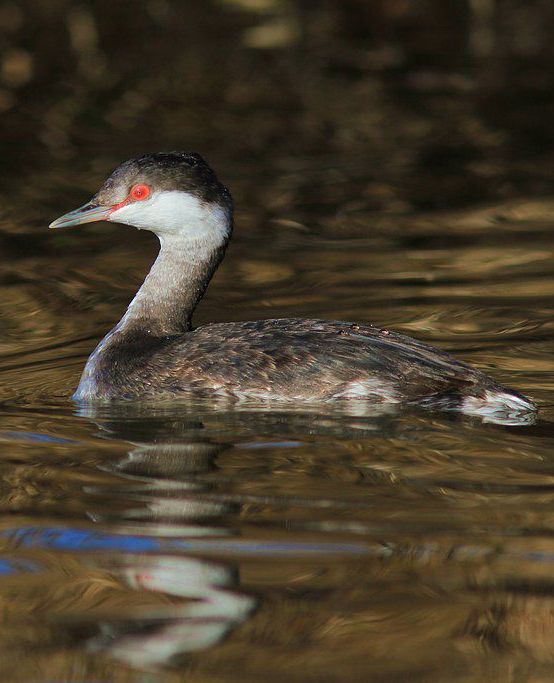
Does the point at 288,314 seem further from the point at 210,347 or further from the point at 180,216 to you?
the point at 210,347

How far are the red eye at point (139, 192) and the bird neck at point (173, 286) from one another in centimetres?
29

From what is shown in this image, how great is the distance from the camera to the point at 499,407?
7160 millimetres

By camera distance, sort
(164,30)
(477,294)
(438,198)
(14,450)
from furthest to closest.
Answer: (164,30)
(438,198)
(477,294)
(14,450)

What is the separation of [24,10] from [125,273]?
920 cm

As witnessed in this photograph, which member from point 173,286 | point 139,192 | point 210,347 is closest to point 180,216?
point 139,192

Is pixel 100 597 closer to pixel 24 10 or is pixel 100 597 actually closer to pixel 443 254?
pixel 443 254

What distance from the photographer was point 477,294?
970 cm

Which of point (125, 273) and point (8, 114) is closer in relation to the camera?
point (125, 273)

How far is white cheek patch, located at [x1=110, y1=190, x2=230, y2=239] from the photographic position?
26.0 ft

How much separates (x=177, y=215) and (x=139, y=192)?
0.24 meters

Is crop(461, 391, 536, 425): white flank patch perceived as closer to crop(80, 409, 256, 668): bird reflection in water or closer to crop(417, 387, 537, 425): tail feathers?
crop(417, 387, 537, 425): tail feathers

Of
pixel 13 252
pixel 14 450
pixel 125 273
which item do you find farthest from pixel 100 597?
pixel 13 252

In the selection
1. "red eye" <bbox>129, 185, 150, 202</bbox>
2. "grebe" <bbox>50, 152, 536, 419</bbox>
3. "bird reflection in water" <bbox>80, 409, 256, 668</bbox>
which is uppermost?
"red eye" <bbox>129, 185, 150, 202</bbox>

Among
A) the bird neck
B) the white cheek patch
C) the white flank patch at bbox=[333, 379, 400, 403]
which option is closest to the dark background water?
the white flank patch at bbox=[333, 379, 400, 403]
